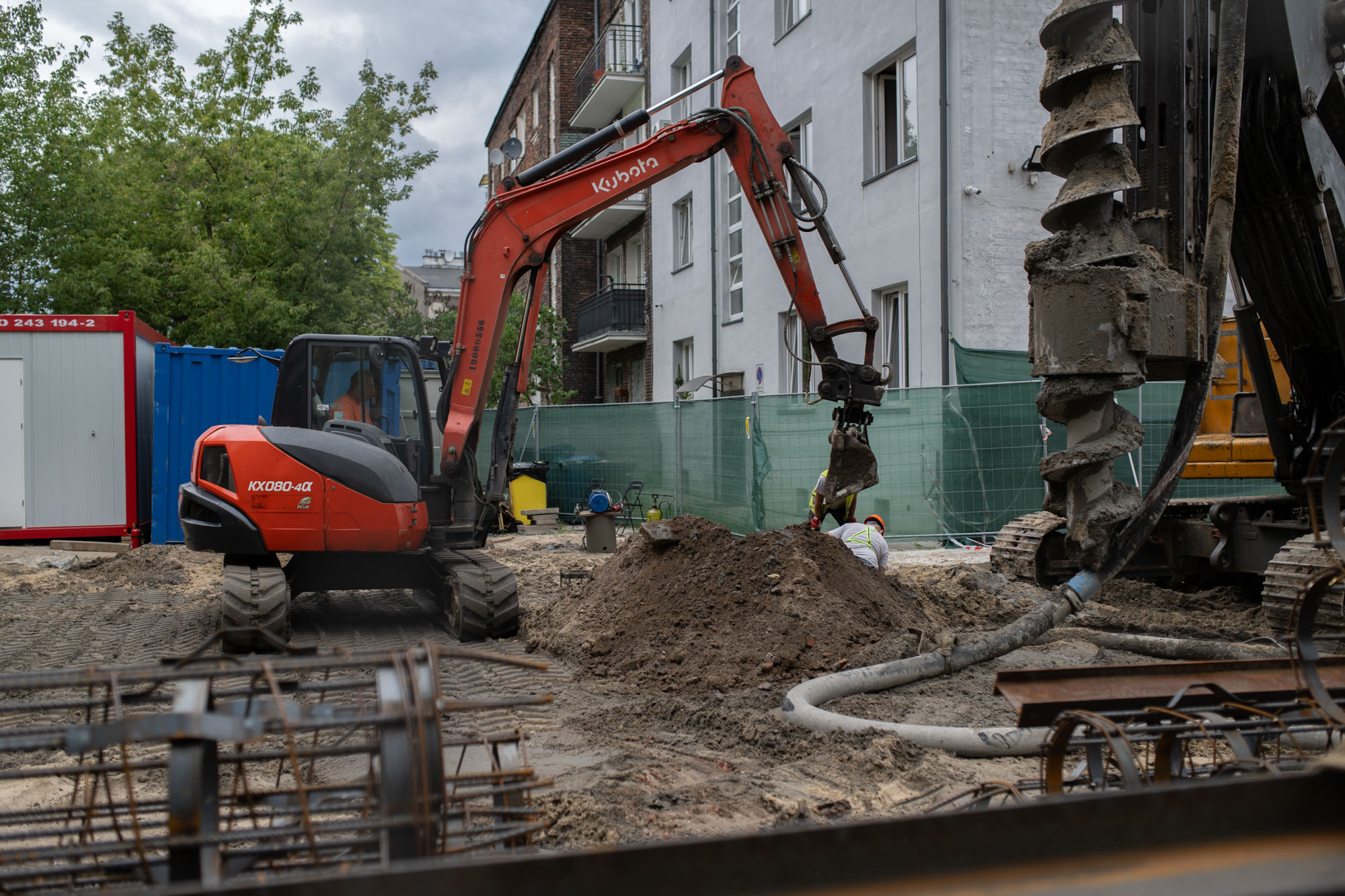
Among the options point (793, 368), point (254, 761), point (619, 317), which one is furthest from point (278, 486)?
point (619, 317)

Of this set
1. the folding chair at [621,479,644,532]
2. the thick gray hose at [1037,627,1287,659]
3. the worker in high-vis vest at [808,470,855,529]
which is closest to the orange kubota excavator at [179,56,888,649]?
the worker in high-vis vest at [808,470,855,529]

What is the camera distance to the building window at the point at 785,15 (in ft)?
56.7

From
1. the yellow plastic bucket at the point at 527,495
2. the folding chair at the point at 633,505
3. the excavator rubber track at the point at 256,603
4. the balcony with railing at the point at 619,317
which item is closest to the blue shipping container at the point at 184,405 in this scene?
the yellow plastic bucket at the point at 527,495

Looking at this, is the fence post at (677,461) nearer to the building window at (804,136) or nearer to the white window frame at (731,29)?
the building window at (804,136)

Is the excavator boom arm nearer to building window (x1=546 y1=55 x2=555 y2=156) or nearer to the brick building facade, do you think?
the brick building facade

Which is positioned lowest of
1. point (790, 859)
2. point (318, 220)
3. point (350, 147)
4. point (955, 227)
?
point (790, 859)

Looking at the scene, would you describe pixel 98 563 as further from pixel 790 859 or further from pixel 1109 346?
pixel 790 859

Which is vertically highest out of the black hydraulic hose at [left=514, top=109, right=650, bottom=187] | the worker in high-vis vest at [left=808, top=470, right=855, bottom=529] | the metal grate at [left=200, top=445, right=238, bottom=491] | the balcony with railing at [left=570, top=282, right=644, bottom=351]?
the balcony with railing at [left=570, top=282, right=644, bottom=351]

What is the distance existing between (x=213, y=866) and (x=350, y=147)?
24.7 metres

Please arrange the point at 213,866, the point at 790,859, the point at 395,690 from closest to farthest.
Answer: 1. the point at 790,859
2. the point at 213,866
3. the point at 395,690

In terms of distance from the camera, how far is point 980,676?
580cm

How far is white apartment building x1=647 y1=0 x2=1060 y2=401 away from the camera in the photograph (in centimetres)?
1291

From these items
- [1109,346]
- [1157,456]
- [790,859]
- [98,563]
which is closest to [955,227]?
[1157,456]

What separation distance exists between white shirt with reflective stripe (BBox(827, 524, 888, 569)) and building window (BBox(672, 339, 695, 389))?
1465 centimetres
